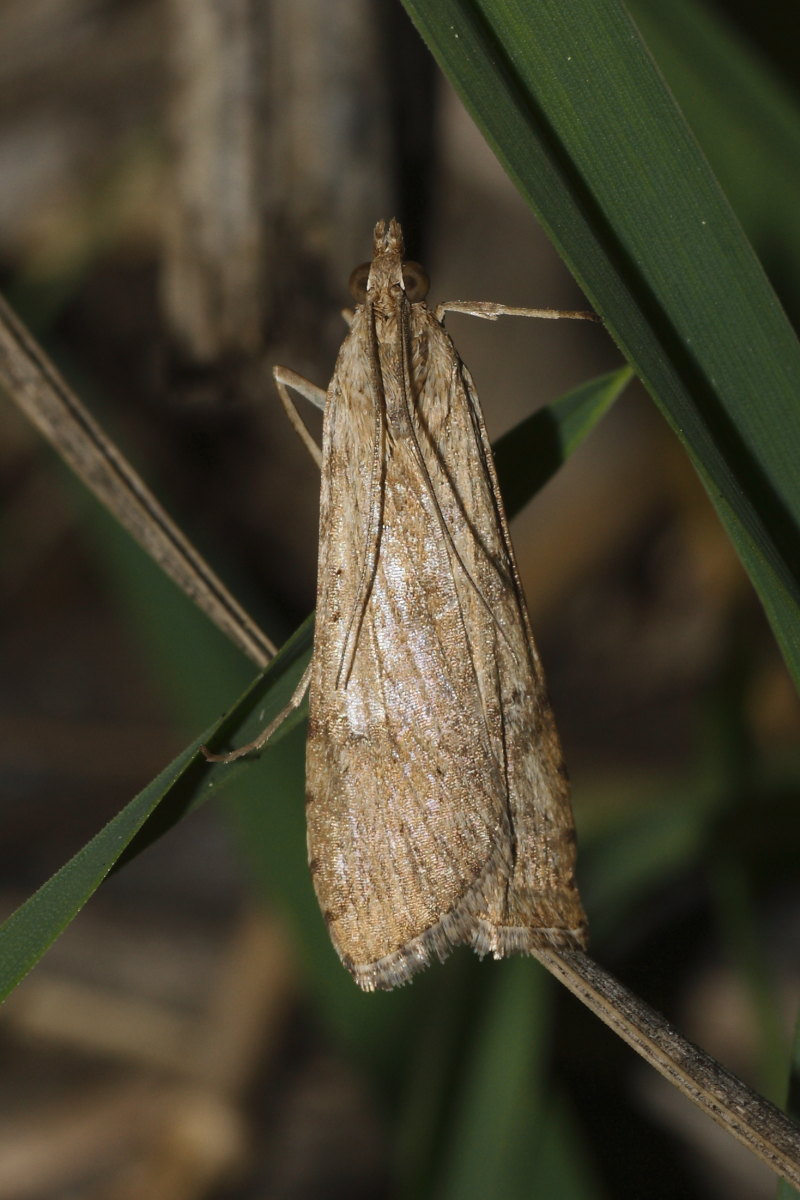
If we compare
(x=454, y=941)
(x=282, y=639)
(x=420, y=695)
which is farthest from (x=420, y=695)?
(x=282, y=639)

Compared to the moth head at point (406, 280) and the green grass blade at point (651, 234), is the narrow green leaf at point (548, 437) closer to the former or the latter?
the green grass blade at point (651, 234)

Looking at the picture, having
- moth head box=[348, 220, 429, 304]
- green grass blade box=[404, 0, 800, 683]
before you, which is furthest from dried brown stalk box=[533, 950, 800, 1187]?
moth head box=[348, 220, 429, 304]

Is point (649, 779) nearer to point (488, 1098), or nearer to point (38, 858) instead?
point (488, 1098)

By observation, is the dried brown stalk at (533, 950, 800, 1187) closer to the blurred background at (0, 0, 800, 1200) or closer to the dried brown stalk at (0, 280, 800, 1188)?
the dried brown stalk at (0, 280, 800, 1188)

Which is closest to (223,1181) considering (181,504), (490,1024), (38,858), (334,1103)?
(334,1103)

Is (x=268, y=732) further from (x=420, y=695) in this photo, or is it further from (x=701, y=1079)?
(x=701, y=1079)
